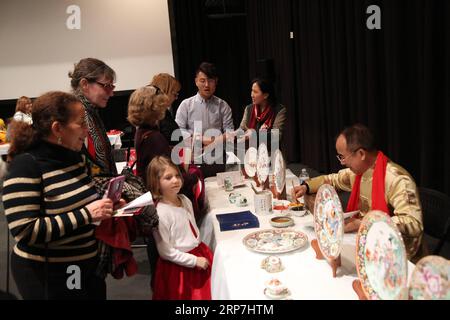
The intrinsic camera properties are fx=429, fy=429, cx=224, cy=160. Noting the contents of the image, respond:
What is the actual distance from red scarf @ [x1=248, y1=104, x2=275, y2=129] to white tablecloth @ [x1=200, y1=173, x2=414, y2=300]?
1522mm

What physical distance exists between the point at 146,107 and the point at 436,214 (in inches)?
61.0

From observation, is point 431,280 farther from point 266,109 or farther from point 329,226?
point 266,109

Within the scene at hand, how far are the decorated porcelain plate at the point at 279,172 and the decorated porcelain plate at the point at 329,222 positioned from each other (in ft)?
2.34

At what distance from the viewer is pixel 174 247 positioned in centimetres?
209

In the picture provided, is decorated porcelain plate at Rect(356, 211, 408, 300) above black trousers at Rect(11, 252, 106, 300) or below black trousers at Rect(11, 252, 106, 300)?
above

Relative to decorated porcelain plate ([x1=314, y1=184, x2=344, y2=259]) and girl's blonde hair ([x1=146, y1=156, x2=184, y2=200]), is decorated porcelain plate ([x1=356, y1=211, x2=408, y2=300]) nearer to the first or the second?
decorated porcelain plate ([x1=314, y1=184, x2=344, y2=259])

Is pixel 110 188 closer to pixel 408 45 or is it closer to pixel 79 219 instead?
pixel 79 219

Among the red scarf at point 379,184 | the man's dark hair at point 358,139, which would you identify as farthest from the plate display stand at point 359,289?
the man's dark hair at point 358,139

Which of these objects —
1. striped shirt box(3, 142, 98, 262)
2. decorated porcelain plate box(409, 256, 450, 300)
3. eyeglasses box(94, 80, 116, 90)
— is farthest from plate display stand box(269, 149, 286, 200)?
decorated porcelain plate box(409, 256, 450, 300)

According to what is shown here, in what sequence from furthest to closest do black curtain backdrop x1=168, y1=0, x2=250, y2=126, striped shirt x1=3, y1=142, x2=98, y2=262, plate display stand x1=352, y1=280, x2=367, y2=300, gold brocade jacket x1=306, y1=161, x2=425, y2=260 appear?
1. black curtain backdrop x1=168, y1=0, x2=250, y2=126
2. gold brocade jacket x1=306, y1=161, x2=425, y2=260
3. striped shirt x1=3, y1=142, x2=98, y2=262
4. plate display stand x1=352, y1=280, x2=367, y2=300

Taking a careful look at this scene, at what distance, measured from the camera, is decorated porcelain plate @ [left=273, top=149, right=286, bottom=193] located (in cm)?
237

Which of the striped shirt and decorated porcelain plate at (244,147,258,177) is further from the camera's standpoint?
decorated porcelain plate at (244,147,258,177)

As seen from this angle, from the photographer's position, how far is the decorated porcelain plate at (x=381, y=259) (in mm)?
1061

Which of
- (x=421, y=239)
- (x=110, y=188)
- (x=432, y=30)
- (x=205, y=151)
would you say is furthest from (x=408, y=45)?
(x=110, y=188)
